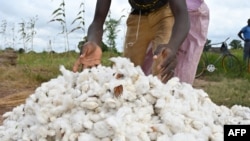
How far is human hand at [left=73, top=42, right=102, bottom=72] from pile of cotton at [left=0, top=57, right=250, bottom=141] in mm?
405

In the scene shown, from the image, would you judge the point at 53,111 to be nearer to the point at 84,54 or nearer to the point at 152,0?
the point at 84,54

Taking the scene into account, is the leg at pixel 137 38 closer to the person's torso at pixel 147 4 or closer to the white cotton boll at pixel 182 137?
the person's torso at pixel 147 4

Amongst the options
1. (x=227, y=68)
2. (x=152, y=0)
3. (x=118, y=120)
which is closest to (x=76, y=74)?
(x=118, y=120)

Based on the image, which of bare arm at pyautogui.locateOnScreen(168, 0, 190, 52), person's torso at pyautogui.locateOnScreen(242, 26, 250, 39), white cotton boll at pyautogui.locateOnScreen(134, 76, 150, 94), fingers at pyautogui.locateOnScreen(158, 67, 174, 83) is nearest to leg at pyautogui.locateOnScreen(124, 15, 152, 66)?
bare arm at pyautogui.locateOnScreen(168, 0, 190, 52)

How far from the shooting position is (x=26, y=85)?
665 centimetres

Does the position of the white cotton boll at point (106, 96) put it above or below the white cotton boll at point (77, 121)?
above

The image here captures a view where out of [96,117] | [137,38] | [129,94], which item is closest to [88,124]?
[96,117]

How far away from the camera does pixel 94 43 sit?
2553 mm

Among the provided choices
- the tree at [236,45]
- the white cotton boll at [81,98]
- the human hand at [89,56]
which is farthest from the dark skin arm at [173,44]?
the tree at [236,45]

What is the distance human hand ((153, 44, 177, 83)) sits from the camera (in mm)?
2253

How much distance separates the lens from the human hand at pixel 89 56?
2389 millimetres

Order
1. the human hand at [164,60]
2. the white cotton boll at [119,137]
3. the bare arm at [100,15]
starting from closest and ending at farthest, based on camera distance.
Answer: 1. the white cotton boll at [119,137]
2. the human hand at [164,60]
3. the bare arm at [100,15]

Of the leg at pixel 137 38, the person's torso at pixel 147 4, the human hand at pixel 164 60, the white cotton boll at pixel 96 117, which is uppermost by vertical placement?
the person's torso at pixel 147 4

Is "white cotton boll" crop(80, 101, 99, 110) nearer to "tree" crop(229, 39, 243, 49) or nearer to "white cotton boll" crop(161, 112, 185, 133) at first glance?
"white cotton boll" crop(161, 112, 185, 133)
